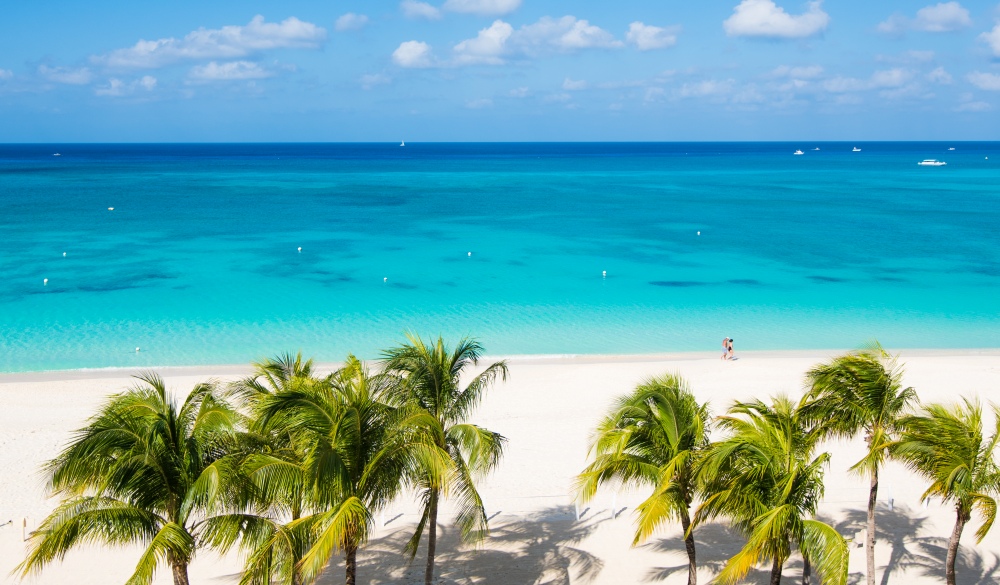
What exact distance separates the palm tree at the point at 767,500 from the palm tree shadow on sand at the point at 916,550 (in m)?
3.53

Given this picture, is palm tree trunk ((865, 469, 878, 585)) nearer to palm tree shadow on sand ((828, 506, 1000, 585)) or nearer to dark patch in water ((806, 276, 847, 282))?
palm tree shadow on sand ((828, 506, 1000, 585))

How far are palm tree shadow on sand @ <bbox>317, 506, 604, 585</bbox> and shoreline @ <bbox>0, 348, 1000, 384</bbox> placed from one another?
10.7 metres

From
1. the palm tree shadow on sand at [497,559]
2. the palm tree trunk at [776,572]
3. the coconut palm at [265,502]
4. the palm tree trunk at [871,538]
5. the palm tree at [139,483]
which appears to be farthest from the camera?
the palm tree shadow on sand at [497,559]

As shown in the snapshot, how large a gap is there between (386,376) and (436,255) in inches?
1221

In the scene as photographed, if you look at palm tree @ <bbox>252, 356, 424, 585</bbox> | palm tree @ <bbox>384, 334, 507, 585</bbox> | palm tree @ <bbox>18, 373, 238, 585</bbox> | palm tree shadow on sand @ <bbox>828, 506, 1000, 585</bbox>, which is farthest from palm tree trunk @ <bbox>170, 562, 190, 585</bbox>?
palm tree shadow on sand @ <bbox>828, 506, 1000, 585</bbox>

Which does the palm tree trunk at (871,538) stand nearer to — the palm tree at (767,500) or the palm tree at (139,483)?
the palm tree at (767,500)

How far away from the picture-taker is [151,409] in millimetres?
8211

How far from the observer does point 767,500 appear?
28.1 ft

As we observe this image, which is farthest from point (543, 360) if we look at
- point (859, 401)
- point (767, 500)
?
point (767, 500)

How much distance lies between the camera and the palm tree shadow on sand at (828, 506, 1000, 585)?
449 inches

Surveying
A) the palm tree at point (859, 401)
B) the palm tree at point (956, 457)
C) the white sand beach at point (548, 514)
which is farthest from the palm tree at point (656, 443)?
the white sand beach at point (548, 514)

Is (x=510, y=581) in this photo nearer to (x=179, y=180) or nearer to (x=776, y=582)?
(x=776, y=582)

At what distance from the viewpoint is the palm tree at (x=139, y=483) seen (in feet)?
24.6

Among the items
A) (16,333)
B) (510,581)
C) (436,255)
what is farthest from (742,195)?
(510,581)
